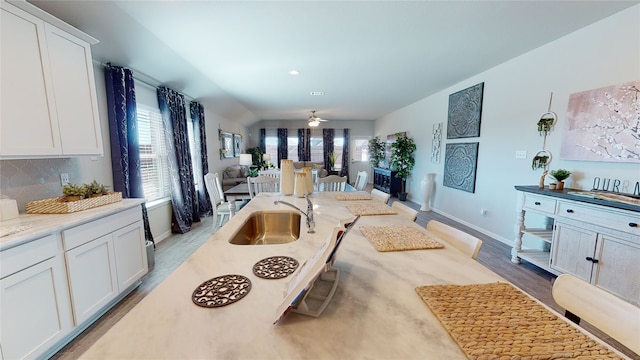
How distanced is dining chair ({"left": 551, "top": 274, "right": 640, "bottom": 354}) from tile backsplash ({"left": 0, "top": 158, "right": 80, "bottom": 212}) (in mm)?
3125

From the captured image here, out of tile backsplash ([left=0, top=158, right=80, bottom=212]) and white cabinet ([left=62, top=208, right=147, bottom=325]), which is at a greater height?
tile backsplash ([left=0, top=158, right=80, bottom=212])

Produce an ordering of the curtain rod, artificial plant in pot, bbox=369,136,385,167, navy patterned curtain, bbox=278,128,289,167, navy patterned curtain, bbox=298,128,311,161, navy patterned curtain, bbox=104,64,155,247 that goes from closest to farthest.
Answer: navy patterned curtain, bbox=104,64,155,247
the curtain rod
artificial plant in pot, bbox=369,136,385,167
navy patterned curtain, bbox=278,128,289,167
navy patterned curtain, bbox=298,128,311,161

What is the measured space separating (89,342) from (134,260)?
0.64 m

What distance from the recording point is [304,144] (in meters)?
9.12

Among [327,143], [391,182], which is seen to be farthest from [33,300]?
[327,143]

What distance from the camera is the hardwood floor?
5.34 feet

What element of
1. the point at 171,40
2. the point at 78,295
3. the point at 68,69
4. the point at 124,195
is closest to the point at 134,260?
the point at 78,295

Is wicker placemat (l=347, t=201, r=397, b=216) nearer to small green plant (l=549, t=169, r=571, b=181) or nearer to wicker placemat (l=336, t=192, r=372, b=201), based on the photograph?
wicker placemat (l=336, t=192, r=372, b=201)

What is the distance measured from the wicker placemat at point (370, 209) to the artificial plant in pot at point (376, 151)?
640 cm

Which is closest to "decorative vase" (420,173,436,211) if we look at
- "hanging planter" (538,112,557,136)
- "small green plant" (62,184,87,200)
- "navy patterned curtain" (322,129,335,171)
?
"hanging planter" (538,112,557,136)

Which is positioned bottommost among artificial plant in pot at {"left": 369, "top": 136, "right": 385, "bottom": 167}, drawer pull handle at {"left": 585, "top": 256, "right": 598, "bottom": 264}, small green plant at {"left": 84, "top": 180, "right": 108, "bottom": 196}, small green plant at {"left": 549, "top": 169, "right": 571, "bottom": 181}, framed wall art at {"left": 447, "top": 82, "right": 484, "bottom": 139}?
drawer pull handle at {"left": 585, "top": 256, "right": 598, "bottom": 264}

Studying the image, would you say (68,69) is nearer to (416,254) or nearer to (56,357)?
(56,357)

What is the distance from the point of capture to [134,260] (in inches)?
82.7

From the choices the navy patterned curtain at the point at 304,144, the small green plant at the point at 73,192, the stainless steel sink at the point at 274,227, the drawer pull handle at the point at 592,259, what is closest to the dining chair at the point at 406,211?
the stainless steel sink at the point at 274,227
